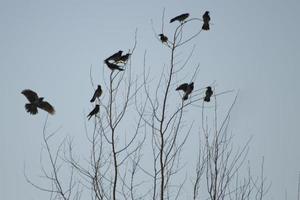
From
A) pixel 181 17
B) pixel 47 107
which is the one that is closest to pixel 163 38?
pixel 181 17

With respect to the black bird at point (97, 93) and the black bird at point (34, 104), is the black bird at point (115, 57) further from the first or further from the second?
the black bird at point (34, 104)

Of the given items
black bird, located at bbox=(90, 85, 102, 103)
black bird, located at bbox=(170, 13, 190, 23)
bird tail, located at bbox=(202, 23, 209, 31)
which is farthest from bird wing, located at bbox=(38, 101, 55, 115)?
bird tail, located at bbox=(202, 23, 209, 31)

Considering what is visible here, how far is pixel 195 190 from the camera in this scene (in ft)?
23.8

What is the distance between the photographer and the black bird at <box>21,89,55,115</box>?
9078 millimetres

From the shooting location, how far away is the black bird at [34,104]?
29.8 feet

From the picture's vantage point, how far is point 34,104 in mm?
9109

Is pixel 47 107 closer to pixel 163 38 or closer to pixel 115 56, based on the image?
pixel 115 56

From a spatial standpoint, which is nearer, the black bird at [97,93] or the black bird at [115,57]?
the black bird at [97,93]

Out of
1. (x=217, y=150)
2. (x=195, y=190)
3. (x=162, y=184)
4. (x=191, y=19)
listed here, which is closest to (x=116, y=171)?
(x=162, y=184)

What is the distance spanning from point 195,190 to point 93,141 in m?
1.37

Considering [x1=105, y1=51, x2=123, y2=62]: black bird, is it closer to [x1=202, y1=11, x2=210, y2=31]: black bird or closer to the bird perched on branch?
the bird perched on branch

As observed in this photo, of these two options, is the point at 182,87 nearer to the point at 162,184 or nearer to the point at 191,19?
the point at 191,19

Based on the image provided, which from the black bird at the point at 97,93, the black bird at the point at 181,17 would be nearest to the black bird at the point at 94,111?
the black bird at the point at 97,93

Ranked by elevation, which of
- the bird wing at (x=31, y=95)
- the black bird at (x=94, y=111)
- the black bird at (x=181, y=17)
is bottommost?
the black bird at (x=94, y=111)
